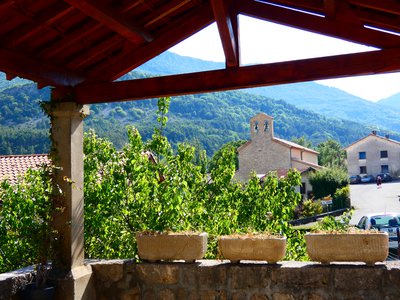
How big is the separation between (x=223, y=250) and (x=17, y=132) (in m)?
56.1

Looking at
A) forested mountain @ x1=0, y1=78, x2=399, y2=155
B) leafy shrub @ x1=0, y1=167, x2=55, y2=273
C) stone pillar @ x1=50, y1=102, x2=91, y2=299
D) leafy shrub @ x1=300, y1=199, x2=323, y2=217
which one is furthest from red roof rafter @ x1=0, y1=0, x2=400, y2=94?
forested mountain @ x1=0, y1=78, x2=399, y2=155

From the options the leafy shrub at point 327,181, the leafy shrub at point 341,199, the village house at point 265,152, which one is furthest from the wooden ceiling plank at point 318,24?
the village house at point 265,152

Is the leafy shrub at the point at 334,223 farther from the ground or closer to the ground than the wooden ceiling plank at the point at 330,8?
closer to the ground

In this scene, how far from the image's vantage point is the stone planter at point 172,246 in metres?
4.02

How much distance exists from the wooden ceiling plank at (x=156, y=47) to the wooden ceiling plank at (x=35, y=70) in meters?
0.27

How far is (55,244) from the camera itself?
417 centimetres

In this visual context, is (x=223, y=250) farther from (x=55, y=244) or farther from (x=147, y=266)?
Result: (x=55, y=244)

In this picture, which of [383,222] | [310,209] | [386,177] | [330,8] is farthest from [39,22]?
[386,177]

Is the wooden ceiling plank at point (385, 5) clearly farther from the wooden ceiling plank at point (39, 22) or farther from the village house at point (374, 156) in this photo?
the village house at point (374, 156)

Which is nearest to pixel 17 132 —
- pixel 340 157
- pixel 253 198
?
pixel 340 157

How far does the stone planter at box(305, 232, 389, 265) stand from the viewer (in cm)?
350

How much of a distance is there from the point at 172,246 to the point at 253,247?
0.70 meters

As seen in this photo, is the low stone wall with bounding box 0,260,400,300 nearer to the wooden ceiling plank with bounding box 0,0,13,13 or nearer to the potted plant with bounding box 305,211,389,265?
the potted plant with bounding box 305,211,389,265

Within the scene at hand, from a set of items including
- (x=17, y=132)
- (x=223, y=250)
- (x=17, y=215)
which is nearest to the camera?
(x=223, y=250)
